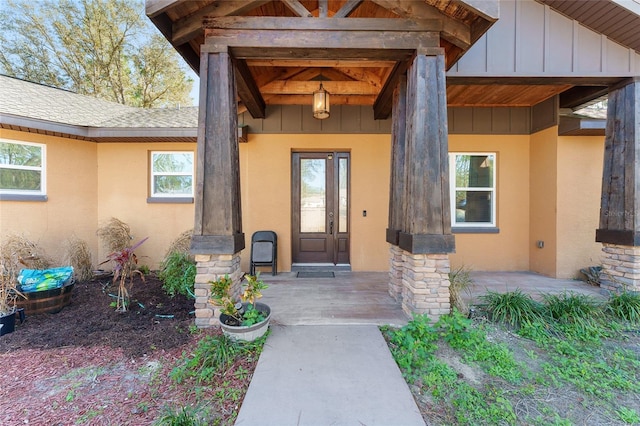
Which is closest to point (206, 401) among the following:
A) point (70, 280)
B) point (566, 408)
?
point (566, 408)

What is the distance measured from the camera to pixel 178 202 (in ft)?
17.7

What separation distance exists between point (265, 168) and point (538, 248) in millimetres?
5408

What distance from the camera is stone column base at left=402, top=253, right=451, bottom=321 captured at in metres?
2.89

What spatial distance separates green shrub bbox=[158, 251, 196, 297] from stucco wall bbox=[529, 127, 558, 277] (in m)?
6.06

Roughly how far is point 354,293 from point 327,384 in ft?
6.28

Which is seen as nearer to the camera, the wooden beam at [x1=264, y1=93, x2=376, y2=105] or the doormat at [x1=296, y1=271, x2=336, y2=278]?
the doormat at [x1=296, y1=271, x2=336, y2=278]

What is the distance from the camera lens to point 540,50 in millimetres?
3684

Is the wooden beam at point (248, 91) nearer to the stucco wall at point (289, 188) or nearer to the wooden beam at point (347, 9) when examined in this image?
the stucco wall at point (289, 188)

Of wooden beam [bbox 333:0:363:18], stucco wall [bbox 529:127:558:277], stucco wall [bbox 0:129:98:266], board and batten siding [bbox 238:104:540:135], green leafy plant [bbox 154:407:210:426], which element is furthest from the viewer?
board and batten siding [bbox 238:104:540:135]

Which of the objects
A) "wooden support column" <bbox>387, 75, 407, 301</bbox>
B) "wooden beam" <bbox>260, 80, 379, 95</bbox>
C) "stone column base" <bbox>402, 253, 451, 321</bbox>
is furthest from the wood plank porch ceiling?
"stone column base" <bbox>402, 253, 451, 321</bbox>

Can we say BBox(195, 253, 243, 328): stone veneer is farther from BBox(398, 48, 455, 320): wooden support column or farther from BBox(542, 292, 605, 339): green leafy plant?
BBox(542, 292, 605, 339): green leafy plant

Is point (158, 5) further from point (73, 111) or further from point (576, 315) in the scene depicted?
point (576, 315)

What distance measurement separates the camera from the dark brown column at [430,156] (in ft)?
9.61

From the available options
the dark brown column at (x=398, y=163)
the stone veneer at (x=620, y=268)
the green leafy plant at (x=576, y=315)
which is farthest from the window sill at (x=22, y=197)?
the stone veneer at (x=620, y=268)
